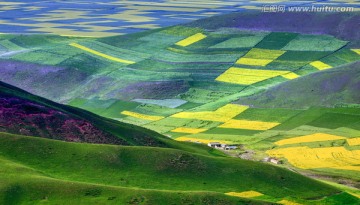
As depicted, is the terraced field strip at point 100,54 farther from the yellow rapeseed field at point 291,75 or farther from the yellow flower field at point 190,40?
the yellow rapeseed field at point 291,75

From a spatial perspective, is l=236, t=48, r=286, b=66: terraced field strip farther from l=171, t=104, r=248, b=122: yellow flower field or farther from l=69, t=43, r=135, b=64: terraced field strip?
l=171, t=104, r=248, b=122: yellow flower field

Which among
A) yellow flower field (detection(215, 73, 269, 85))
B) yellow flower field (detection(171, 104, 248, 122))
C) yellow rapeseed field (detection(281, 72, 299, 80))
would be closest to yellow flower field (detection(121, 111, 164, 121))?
yellow flower field (detection(171, 104, 248, 122))

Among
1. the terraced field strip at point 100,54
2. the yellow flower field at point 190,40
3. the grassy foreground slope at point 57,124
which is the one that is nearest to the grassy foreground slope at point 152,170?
the grassy foreground slope at point 57,124

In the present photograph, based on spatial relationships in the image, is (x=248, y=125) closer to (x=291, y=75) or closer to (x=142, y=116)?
(x=142, y=116)

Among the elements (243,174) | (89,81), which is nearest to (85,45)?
(89,81)

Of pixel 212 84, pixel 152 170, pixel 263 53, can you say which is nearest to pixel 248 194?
pixel 152 170

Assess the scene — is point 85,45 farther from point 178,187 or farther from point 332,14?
point 178,187
